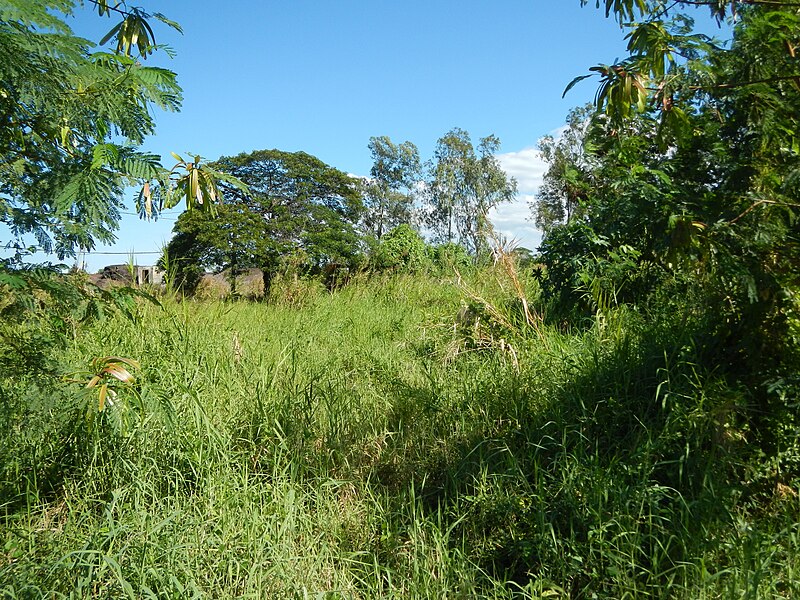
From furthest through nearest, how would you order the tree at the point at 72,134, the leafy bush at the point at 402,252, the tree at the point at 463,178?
the tree at the point at 463,178, the leafy bush at the point at 402,252, the tree at the point at 72,134

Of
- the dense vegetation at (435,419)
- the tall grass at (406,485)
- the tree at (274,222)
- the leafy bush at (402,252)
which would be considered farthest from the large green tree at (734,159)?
the tree at (274,222)

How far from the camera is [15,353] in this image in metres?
2.36

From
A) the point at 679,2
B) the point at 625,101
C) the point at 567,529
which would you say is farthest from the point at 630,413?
the point at 679,2

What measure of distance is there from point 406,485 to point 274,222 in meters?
9.55

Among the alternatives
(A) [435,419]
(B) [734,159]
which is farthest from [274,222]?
(B) [734,159]

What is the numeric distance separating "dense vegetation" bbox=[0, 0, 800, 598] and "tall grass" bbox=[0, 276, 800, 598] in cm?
2

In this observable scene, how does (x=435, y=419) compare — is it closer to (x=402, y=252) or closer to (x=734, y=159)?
(x=734, y=159)

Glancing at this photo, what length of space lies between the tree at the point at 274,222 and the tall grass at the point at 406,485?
736 cm

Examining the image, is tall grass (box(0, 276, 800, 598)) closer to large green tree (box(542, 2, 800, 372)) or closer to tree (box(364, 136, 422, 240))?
large green tree (box(542, 2, 800, 372))

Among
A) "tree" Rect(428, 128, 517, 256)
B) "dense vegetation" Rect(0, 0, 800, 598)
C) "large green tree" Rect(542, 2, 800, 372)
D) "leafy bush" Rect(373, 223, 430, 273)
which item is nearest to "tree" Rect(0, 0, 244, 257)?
"dense vegetation" Rect(0, 0, 800, 598)

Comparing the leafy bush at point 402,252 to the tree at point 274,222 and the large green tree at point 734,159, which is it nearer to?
the tree at point 274,222

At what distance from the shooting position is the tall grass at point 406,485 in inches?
87.9

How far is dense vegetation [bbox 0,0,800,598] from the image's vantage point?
7.13 ft

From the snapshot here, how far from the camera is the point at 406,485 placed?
2.98 metres
